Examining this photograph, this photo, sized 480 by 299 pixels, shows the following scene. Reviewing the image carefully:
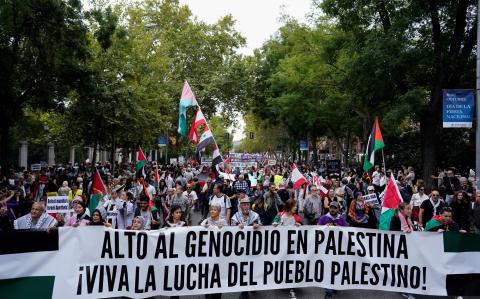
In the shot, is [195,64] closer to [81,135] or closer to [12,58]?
[81,135]

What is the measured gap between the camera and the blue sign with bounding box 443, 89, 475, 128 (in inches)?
598

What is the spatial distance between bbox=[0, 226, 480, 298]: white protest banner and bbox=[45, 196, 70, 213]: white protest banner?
3.44 metres

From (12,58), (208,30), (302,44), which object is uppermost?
(208,30)

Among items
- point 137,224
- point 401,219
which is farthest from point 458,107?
point 137,224

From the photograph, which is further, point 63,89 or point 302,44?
point 302,44

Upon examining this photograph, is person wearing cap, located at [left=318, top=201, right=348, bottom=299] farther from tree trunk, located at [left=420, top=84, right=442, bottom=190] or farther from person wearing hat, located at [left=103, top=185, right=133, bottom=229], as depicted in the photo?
tree trunk, located at [left=420, top=84, right=442, bottom=190]

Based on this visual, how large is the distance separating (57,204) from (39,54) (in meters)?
11.4

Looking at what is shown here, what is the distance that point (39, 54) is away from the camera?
802 inches

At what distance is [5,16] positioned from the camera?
791 inches

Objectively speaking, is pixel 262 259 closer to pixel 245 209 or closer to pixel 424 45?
pixel 245 209

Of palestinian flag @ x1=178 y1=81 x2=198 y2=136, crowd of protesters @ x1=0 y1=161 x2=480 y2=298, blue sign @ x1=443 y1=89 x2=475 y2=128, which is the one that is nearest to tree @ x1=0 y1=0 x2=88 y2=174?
crowd of protesters @ x1=0 y1=161 x2=480 y2=298

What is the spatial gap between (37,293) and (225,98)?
39412 millimetres

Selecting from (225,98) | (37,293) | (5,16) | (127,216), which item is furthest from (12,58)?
(225,98)

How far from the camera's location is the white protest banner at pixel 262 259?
23.9 feet
